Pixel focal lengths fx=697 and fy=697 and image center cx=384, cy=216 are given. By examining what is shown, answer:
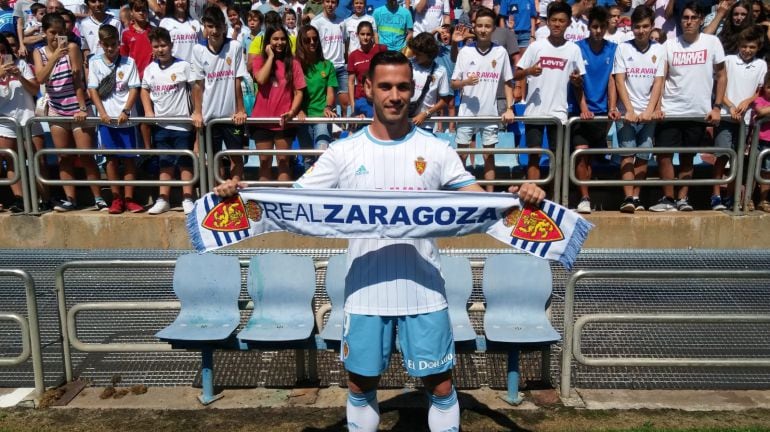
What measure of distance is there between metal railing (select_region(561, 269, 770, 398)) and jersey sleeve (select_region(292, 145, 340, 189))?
6.82 ft

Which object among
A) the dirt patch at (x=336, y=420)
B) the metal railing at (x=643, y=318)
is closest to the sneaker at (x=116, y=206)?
the dirt patch at (x=336, y=420)

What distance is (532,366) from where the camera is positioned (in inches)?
228

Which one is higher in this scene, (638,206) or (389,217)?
(389,217)

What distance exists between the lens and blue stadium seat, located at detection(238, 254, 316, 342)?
5.37 metres

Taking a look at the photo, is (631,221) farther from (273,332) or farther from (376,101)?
(376,101)

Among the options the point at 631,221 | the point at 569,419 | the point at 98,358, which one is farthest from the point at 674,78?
the point at 98,358

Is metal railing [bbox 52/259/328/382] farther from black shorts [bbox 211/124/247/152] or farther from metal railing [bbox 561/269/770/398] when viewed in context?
black shorts [bbox 211/124/247/152]

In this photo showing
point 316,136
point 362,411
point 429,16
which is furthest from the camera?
point 429,16

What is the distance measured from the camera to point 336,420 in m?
4.82

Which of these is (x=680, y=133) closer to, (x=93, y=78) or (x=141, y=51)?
(x=141, y=51)

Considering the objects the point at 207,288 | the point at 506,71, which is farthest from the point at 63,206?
the point at 506,71

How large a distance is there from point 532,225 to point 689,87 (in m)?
5.48

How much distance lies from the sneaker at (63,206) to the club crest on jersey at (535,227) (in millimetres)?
6576

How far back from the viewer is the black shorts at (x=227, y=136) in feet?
27.8
